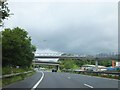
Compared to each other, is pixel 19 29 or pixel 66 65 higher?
pixel 19 29

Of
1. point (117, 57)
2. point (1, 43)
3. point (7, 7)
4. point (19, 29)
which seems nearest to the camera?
point (7, 7)

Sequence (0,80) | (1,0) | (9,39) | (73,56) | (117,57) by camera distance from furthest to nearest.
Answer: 1. (73,56)
2. (117,57)
3. (9,39)
4. (0,80)
5. (1,0)

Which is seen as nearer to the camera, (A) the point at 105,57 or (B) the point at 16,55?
(B) the point at 16,55

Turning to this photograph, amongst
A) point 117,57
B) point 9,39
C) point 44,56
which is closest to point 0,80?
point 9,39

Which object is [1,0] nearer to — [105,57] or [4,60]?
[4,60]

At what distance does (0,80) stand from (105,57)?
301ft

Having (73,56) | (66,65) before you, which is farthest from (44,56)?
(66,65)

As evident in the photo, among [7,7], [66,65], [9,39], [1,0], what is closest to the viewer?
[1,0]

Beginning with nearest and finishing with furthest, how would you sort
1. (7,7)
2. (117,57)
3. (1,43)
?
(7,7) < (1,43) < (117,57)

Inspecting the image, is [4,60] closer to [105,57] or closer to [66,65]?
[105,57]

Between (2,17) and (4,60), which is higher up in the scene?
(2,17)

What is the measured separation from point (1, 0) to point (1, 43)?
16574 mm

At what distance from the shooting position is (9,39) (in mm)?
39031

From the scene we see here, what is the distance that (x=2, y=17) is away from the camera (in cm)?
2130
